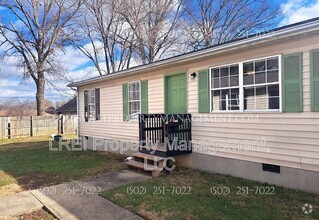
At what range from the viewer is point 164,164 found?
567 cm

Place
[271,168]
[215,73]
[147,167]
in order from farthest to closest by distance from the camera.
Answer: [147,167] < [215,73] < [271,168]

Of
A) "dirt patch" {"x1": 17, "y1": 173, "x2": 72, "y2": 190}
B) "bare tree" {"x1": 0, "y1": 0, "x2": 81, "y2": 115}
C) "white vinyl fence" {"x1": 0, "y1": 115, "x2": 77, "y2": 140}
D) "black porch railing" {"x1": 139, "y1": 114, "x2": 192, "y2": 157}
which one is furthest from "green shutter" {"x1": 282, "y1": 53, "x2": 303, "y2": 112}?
"bare tree" {"x1": 0, "y1": 0, "x2": 81, "y2": 115}

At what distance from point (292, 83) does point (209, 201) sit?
8.44 ft

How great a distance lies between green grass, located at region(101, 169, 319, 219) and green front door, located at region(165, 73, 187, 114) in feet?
7.20

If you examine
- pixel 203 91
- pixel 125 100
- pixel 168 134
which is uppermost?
pixel 203 91

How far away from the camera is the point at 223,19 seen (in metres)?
17.6

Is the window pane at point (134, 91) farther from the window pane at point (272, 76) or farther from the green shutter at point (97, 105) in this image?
the window pane at point (272, 76)

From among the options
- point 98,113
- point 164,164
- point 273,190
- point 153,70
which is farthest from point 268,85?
point 98,113

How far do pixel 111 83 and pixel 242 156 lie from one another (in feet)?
18.5

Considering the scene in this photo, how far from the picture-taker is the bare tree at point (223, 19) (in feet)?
54.7

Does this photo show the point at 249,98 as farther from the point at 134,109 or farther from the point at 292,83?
the point at 134,109

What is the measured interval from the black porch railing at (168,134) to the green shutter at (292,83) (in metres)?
2.38

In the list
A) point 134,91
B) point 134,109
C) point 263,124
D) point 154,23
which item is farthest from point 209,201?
point 154,23

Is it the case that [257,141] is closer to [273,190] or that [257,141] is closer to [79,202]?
[273,190]
